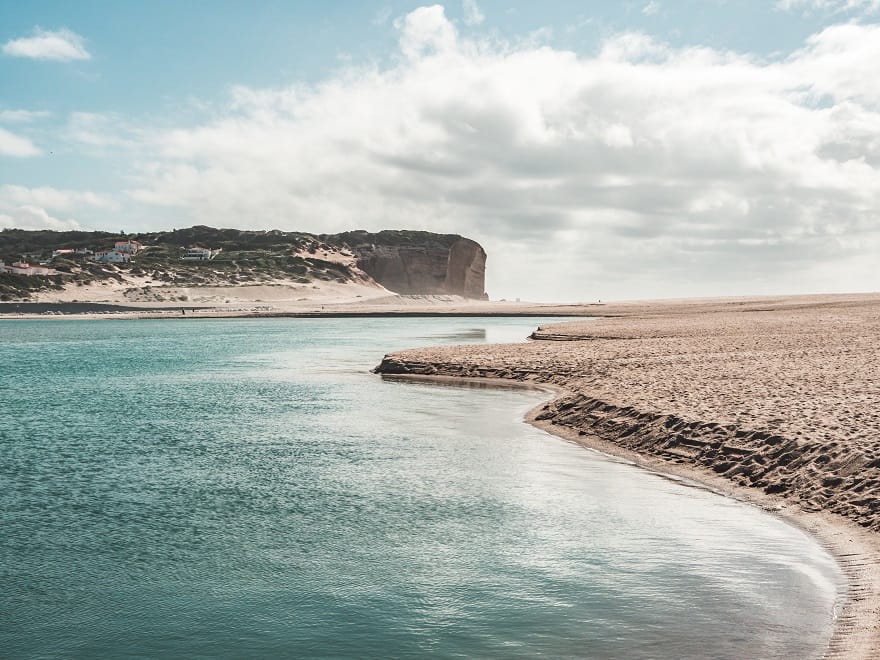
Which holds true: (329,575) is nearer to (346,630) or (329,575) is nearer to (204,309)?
(346,630)

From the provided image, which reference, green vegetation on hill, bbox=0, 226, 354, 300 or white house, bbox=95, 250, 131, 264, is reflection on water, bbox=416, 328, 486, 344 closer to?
green vegetation on hill, bbox=0, 226, 354, 300

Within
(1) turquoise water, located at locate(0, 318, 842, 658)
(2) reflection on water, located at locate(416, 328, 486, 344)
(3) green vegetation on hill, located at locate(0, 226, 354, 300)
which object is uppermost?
(3) green vegetation on hill, located at locate(0, 226, 354, 300)

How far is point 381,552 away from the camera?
10414 mm

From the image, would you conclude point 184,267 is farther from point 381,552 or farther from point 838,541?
point 838,541

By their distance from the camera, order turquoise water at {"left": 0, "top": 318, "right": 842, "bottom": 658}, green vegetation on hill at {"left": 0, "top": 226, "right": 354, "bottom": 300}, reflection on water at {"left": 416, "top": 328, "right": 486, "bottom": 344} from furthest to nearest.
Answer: green vegetation on hill at {"left": 0, "top": 226, "right": 354, "bottom": 300} < reflection on water at {"left": 416, "top": 328, "right": 486, "bottom": 344} < turquoise water at {"left": 0, "top": 318, "right": 842, "bottom": 658}

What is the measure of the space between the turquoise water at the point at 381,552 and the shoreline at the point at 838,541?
0.23 meters

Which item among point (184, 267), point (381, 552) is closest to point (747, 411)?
point (381, 552)

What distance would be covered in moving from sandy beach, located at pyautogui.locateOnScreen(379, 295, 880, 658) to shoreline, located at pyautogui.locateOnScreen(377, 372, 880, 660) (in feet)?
0.07

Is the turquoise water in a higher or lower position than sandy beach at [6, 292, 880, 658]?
lower

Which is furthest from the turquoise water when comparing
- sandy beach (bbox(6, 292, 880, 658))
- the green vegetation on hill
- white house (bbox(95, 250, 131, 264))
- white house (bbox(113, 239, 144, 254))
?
white house (bbox(113, 239, 144, 254))

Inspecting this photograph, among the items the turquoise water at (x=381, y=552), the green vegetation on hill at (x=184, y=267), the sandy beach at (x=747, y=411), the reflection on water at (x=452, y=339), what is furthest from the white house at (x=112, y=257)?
the turquoise water at (x=381, y=552)

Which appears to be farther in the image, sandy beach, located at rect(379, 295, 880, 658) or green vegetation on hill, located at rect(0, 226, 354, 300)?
green vegetation on hill, located at rect(0, 226, 354, 300)

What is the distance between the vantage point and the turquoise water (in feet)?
25.4

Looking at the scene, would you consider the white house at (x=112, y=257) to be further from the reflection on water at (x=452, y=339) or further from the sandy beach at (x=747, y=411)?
the sandy beach at (x=747, y=411)
